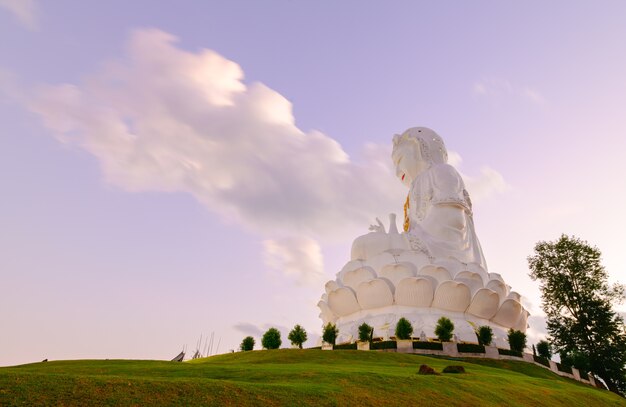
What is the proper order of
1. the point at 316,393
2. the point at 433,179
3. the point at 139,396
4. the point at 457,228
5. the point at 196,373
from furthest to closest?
the point at 433,179
the point at 457,228
the point at 196,373
the point at 316,393
the point at 139,396

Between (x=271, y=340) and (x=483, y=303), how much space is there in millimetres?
12404

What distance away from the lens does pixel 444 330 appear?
24.8 meters

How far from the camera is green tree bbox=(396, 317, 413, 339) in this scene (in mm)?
24797

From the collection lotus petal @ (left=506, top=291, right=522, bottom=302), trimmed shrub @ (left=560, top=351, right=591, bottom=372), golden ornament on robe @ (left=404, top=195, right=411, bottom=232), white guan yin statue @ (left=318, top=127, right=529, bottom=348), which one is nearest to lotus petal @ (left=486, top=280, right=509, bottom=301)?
white guan yin statue @ (left=318, top=127, right=529, bottom=348)

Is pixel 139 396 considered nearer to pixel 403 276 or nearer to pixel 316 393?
pixel 316 393

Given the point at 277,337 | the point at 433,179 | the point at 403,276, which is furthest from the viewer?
the point at 433,179

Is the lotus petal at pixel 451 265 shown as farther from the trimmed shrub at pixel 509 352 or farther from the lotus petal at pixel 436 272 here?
the trimmed shrub at pixel 509 352

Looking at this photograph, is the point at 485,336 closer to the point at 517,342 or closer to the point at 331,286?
the point at 517,342

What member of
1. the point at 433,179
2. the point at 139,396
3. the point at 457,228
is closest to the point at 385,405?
the point at 139,396

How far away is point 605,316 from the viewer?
3070 cm

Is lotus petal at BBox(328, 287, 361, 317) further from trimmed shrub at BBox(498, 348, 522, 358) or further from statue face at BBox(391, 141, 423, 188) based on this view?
statue face at BBox(391, 141, 423, 188)

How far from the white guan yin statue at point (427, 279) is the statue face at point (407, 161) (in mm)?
3330

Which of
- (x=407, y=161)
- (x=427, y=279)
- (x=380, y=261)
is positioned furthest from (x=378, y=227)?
(x=407, y=161)

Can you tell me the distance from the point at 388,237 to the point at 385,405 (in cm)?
2072
